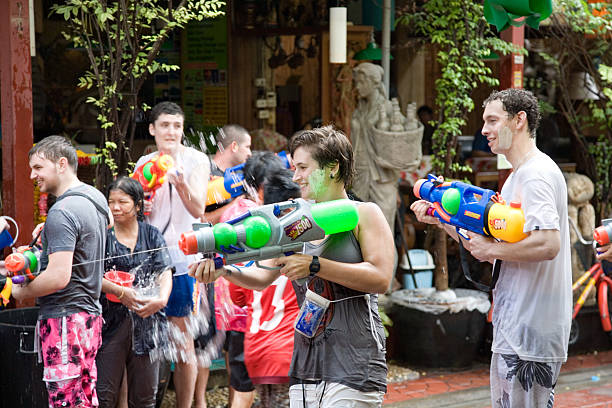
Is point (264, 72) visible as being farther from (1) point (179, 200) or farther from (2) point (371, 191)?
(1) point (179, 200)

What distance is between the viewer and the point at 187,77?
973 centimetres

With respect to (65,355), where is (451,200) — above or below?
above

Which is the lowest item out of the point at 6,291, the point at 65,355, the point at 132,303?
the point at 65,355

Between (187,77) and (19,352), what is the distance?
533 centimetres

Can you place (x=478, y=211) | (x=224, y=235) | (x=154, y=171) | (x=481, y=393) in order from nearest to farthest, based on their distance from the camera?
(x=224, y=235)
(x=478, y=211)
(x=154, y=171)
(x=481, y=393)

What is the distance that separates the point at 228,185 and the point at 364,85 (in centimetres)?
213

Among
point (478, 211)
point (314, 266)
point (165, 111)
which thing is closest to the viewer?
point (314, 266)

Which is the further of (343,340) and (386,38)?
(386,38)

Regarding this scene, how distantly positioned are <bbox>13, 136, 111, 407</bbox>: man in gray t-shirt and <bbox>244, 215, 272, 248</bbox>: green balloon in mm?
1585

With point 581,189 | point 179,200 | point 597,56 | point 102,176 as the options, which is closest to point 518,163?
point 179,200

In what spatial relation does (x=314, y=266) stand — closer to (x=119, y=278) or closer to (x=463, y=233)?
(x=463, y=233)

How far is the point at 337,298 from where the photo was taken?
3480 millimetres

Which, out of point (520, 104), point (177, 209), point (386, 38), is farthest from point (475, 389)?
point (520, 104)

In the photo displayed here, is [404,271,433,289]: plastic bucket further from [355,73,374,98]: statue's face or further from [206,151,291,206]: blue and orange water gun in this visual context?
[206,151,291,206]: blue and orange water gun
